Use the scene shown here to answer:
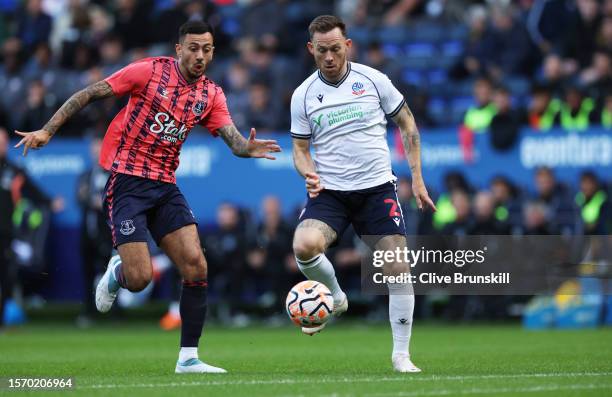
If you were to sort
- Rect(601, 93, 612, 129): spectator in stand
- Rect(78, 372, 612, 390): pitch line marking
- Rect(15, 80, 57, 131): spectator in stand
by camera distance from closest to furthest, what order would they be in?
1. Rect(78, 372, 612, 390): pitch line marking
2. Rect(601, 93, 612, 129): spectator in stand
3. Rect(15, 80, 57, 131): spectator in stand

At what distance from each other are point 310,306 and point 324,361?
1.63 meters

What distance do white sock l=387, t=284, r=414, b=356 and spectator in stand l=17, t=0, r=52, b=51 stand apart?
16190 mm

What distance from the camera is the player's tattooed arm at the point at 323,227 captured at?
31.0 feet

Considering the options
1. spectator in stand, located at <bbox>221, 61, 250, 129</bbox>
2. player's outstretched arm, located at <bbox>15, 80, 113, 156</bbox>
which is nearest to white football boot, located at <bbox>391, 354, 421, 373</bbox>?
player's outstretched arm, located at <bbox>15, 80, 113, 156</bbox>

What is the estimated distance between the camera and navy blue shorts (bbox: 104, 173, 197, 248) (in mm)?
9367

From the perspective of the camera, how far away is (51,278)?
1955 centimetres

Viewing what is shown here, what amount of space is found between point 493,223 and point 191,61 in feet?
28.8

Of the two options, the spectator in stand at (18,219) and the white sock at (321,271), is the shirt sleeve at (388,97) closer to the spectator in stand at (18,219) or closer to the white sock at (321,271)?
the white sock at (321,271)

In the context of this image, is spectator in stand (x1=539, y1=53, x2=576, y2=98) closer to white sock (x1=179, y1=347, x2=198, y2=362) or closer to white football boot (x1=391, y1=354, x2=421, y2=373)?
white football boot (x1=391, y1=354, x2=421, y2=373)

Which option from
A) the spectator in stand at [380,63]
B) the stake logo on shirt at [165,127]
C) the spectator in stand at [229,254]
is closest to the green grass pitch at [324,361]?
the spectator in stand at [229,254]

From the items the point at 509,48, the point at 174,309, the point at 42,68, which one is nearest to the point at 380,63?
the point at 509,48

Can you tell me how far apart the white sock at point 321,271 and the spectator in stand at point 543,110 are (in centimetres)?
782

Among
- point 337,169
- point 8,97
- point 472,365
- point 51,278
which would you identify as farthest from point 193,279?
point 8,97

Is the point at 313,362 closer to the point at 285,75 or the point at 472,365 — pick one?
the point at 472,365
